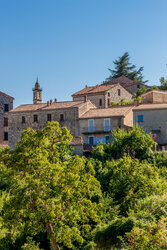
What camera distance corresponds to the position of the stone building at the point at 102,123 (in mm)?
42750

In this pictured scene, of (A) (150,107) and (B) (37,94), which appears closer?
(A) (150,107)

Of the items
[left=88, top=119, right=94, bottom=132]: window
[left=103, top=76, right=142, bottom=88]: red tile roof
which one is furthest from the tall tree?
[left=88, top=119, right=94, bottom=132]: window

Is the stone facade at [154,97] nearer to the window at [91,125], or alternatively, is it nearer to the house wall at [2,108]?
the window at [91,125]

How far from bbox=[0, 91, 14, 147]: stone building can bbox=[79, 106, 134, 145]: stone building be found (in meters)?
14.8

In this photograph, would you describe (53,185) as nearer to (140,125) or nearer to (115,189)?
(115,189)

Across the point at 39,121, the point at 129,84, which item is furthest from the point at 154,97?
the point at 39,121

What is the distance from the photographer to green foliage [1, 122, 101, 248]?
742 inches

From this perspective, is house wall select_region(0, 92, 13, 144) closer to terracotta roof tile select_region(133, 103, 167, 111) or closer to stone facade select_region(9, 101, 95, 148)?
stone facade select_region(9, 101, 95, 148)

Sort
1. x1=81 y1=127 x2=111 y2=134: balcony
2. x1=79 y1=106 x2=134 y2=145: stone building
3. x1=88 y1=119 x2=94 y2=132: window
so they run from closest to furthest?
x1=79 y1=106 x2=134 y2=145: stone building
x1=81 y1=127 x2=111 y2=134: balcony
x1=88 y1=119 x2=94 y2=132: window

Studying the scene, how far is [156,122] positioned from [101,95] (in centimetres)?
1630

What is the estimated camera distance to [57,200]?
61.9 ft

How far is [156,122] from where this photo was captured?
1630 inches

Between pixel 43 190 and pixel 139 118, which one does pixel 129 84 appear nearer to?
pixel 139 118

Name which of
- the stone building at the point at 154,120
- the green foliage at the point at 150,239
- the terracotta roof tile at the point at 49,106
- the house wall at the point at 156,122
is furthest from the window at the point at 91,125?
the green foliage at the point at 150,239
